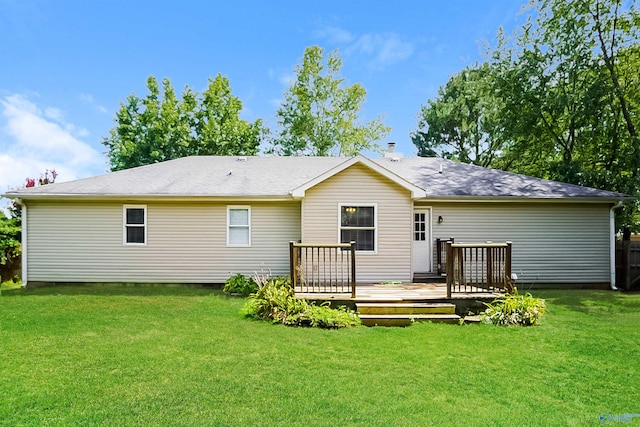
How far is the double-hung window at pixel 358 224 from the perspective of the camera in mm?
9781

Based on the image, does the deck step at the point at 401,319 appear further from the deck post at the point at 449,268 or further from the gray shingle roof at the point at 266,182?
the gray shingle roof at the point at 266,182

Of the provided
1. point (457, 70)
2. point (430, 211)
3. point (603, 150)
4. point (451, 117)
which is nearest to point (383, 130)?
point (451, 117)

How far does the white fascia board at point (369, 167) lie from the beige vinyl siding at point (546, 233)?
180 cm

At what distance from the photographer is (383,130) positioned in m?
25.5

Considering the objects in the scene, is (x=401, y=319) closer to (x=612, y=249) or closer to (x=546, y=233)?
(x=546, y=233)

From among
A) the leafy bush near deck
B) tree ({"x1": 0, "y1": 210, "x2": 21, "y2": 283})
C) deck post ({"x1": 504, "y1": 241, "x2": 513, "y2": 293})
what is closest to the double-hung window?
the leafy bush near deck

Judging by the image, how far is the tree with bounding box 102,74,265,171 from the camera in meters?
24.5

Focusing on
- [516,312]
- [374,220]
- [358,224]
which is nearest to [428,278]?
[374,220]

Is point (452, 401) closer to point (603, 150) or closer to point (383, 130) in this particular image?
point (603, 150)

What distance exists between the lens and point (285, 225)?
10711 mm

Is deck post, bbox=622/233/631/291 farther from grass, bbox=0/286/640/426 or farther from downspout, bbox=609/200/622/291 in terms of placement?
grass, bbox=0/286/640/426

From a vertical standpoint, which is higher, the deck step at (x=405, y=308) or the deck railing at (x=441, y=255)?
the deck railing at (x=441, y=255)

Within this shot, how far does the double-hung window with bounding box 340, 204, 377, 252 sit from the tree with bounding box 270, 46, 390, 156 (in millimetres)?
15481

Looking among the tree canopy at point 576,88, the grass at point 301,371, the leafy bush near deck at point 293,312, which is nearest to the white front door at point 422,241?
the grass at point 301,371
